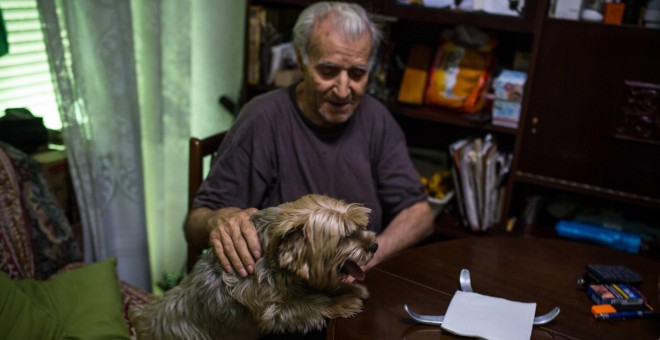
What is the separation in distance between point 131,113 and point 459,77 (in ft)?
4.57

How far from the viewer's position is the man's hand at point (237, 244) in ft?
4.65

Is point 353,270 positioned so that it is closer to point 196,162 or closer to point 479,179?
point 196,162

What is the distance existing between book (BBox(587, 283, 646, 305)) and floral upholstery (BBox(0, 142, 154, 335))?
139cm

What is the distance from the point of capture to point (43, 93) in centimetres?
249

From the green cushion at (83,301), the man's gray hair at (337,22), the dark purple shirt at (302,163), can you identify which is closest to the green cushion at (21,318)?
the green cushion at (83,301)

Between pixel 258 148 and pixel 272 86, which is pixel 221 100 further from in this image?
pixel 258 148

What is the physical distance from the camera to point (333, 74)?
1.94 m

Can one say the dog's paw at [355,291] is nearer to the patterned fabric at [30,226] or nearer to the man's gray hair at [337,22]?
the man's gray hair at [337,22]

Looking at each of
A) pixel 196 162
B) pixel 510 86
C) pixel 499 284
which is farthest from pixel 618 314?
pixel 196 162

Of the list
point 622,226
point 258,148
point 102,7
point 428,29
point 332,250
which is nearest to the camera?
point 332,250

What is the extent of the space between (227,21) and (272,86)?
0.44 m

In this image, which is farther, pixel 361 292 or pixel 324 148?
pixel 324 148

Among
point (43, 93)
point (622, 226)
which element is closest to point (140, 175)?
point (43, 93)

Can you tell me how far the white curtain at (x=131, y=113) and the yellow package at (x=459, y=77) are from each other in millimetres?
1061
